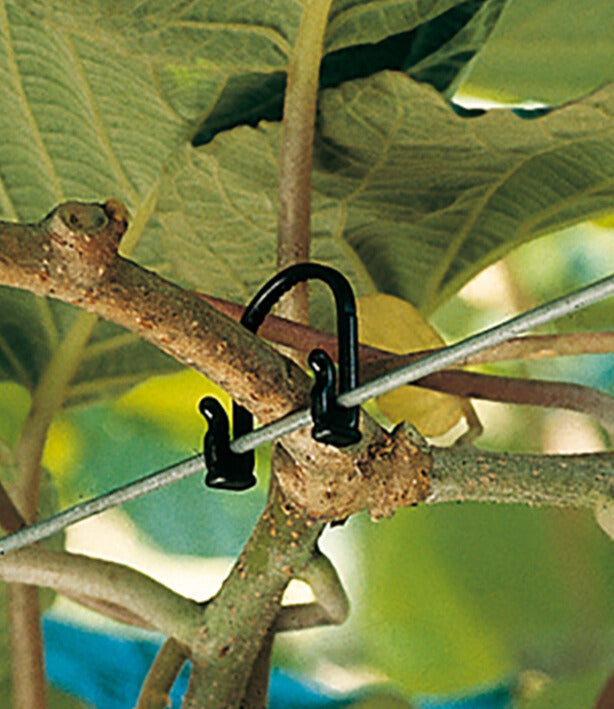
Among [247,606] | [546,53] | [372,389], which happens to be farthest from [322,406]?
[546,53]

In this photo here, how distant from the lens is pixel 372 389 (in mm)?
234

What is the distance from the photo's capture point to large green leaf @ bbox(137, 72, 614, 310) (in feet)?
1.29

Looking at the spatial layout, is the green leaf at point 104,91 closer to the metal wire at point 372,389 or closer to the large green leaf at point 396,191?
the large green leaf at point 396,191

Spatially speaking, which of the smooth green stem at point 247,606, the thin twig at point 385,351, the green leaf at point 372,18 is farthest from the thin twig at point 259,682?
the green leaf at point 372,18

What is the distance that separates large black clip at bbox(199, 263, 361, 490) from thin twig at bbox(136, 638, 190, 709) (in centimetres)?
13

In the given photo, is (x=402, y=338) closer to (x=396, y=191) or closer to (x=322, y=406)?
(x=396, y=191)

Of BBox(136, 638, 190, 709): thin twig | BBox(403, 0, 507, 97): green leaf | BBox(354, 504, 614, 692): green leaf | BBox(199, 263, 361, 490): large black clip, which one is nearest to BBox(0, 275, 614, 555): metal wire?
BBox(199, 263, 361, 490): large black clip

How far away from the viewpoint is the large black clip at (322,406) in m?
0.25

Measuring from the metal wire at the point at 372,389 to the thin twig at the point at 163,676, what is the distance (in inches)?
4.5

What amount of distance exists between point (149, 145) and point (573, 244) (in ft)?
1.07

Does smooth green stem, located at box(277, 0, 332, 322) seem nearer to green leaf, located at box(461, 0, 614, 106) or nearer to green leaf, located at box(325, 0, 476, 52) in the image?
green leaf, located at box(325, 0, 476, 52)

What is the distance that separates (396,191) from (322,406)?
223 mm

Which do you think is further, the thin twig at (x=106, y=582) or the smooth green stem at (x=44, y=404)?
the smooth green stem at (x=44, y=404)

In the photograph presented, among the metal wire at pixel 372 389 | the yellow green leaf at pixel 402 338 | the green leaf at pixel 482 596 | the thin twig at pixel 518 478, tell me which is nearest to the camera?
the metal wire at pixel 372 389
